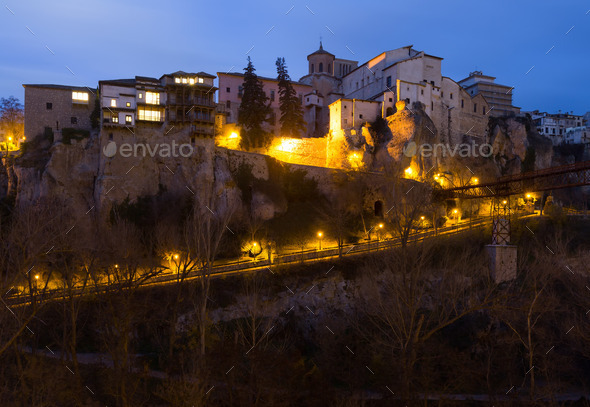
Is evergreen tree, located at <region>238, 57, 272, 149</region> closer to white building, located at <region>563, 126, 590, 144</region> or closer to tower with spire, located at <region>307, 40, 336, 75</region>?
tower with spire, located at <region>307, 40, 336, 75</region>

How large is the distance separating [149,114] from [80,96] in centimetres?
920

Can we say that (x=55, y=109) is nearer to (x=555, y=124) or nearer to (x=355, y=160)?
(x=355, y=160)

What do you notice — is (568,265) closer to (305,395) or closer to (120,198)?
(305,395)

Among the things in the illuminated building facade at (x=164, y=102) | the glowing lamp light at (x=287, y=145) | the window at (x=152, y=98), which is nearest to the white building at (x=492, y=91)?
the glowing lamp light at (x=287, y=145)

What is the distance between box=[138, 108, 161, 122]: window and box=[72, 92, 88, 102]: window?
8031 mm

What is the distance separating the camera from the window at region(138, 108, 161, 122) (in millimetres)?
48472

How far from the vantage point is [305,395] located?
2388cm

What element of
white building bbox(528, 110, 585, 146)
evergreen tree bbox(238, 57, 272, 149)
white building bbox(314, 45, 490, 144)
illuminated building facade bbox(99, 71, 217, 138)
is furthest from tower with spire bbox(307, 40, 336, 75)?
white building bbox(528, 110, 585, 146)

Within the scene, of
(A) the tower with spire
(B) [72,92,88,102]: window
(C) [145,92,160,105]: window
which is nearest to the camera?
(C) [145,92,160,105]: window

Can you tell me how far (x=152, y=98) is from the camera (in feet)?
161

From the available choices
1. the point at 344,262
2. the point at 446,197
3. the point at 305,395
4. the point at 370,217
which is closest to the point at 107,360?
the point at 305,395

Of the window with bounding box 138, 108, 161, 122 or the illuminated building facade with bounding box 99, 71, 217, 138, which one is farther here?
the window with bounding box 138, 108, 161, 122

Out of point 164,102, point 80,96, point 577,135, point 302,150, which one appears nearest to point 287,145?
point 302,150

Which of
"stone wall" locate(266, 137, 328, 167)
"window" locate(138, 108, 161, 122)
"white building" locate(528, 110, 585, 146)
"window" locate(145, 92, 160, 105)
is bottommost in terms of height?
"stone wall" locate(266, 137, 328, 167)
